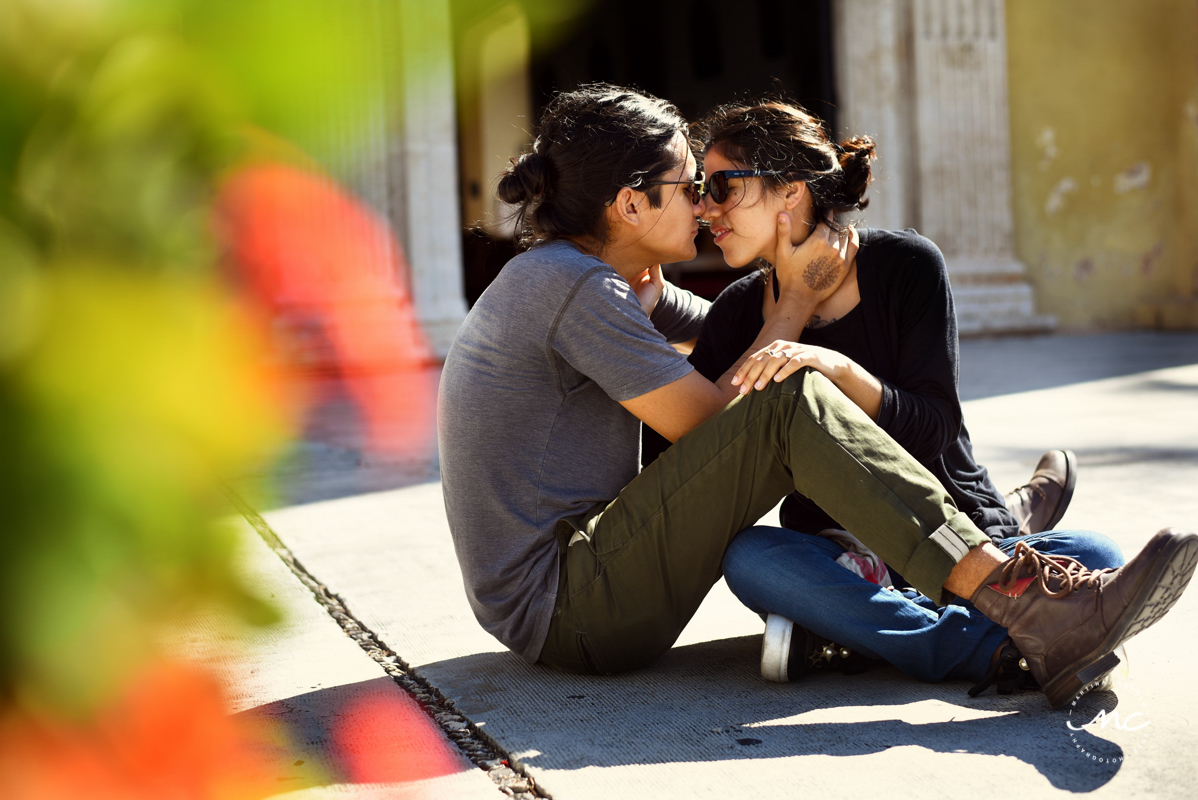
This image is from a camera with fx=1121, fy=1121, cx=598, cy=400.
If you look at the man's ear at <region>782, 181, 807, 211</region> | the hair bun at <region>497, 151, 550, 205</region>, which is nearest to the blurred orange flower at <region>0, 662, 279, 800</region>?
the hair bun at <region>497, 151, 550, 205</region>

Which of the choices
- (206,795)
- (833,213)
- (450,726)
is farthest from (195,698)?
(833,213)

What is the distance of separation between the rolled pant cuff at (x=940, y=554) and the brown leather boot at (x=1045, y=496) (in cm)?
82

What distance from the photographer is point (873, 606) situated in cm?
191

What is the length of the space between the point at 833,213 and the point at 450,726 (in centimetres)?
124

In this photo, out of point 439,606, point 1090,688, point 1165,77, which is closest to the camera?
point 1090,688

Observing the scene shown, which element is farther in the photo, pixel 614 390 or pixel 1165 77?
pixel 1165 77

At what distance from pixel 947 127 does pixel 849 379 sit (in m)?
8.62

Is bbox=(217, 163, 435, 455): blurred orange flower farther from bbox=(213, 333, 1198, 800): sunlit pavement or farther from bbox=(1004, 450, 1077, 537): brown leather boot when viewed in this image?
bbox=(1004, 450, 1077, 537): brown leather boot

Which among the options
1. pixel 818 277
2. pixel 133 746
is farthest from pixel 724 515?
pixel 133 746

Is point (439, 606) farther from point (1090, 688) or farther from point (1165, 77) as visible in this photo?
point (1165, 77)

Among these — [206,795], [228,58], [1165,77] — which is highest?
[1165,77]

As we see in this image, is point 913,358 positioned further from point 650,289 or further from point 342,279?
point 342,279

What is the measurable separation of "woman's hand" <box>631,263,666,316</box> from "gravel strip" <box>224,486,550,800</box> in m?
0.91

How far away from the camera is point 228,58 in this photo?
0.50m
